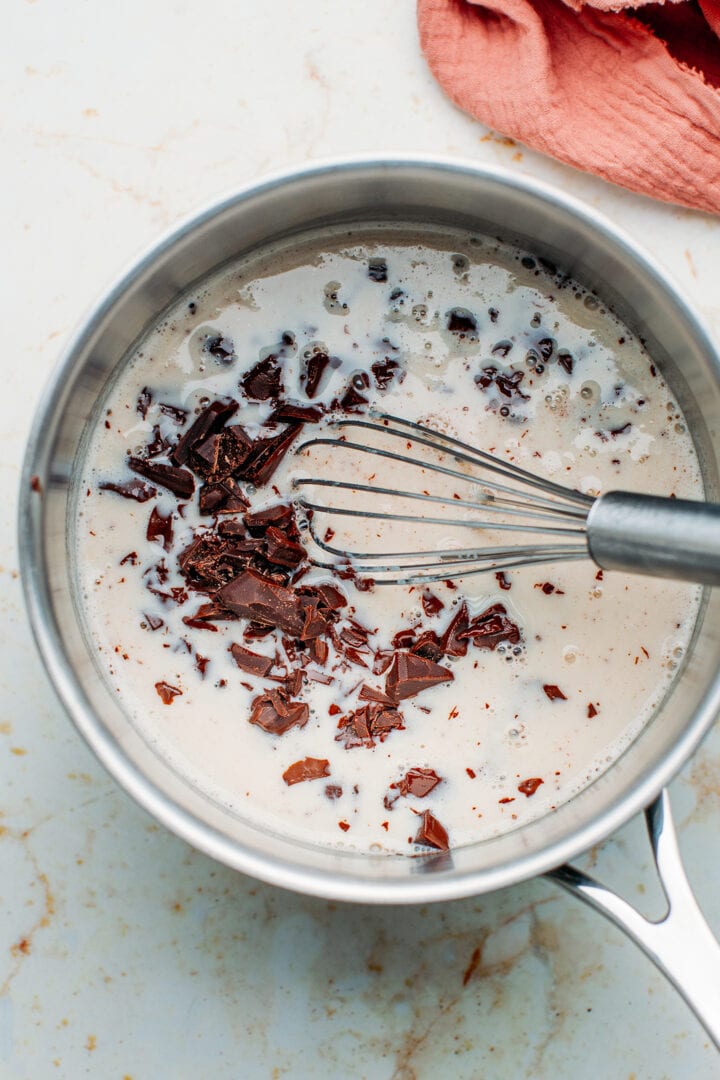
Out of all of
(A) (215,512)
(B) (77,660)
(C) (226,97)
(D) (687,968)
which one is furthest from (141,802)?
(C) (226,97)

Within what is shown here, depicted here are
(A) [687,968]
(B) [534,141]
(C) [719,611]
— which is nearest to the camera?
(A) [687,968]

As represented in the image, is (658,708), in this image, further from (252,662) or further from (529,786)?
(252,662)

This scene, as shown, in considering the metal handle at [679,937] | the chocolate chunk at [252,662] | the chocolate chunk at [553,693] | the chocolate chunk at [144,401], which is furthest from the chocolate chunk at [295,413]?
the metal handle at [679,937]

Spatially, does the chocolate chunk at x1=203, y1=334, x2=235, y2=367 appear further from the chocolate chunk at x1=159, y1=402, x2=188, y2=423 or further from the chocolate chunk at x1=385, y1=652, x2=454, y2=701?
the chocolate chunk at x1=385, y1=652, x2=454, y2=701

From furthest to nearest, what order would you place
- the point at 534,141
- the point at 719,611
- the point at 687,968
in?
1. the point at 534,141
2. the point at 719,611
3. the point at 687,968

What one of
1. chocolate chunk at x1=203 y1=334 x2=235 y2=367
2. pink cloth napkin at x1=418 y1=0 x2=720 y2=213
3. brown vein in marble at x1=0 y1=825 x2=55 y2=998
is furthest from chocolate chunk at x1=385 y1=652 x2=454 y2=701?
pink cloth napkin at x1=418 y1=0 x2=720 y2=213

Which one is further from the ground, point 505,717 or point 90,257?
point 90,257

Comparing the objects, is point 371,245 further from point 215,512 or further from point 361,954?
point 361,954

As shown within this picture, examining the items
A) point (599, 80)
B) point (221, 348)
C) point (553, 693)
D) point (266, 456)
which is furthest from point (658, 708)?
point (599, 80)
